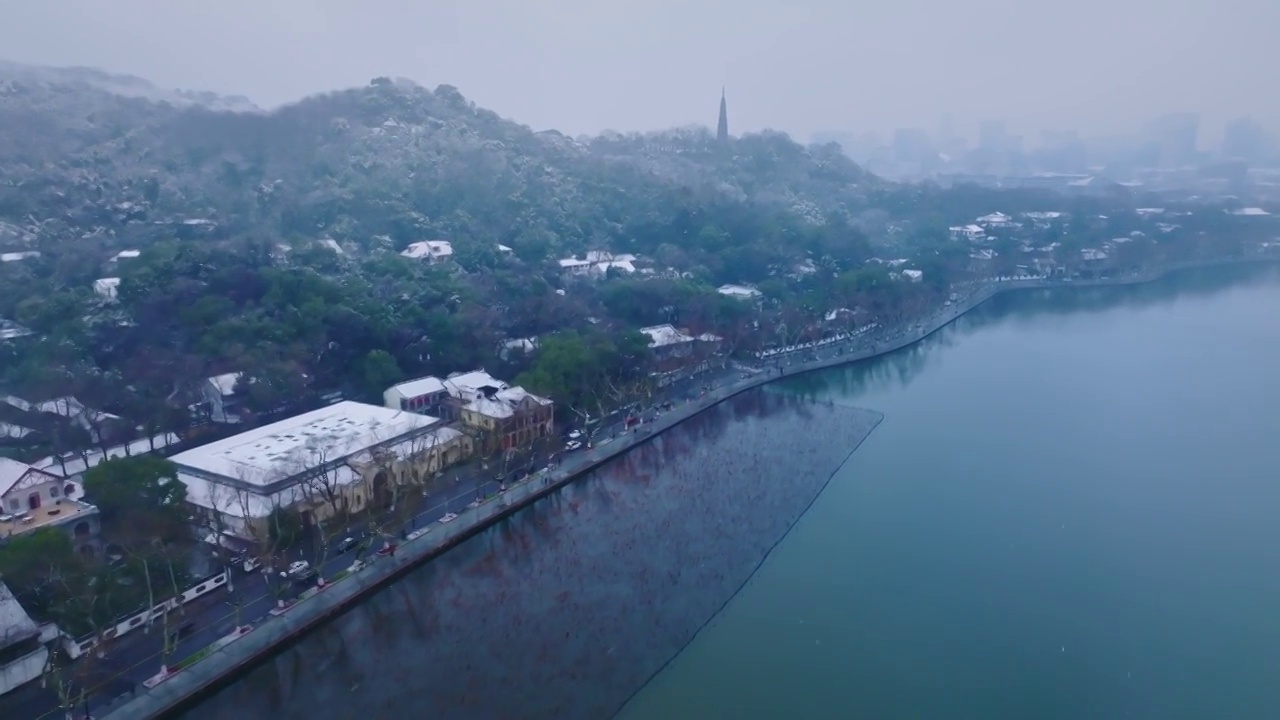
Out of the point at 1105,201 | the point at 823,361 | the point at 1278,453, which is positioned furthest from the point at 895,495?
the point at 1105,201

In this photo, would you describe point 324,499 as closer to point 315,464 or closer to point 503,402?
point 315,464

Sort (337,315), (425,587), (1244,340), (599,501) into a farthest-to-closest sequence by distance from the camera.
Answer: (1244,340), (337,315), (599,501), (425,587)

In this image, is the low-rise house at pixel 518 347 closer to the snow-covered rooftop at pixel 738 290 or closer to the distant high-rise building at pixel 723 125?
the snow-covered rooftop at pixel 738 290

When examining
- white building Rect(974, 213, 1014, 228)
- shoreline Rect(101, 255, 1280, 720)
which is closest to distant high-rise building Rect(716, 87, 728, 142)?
white building Rect(974, 213, 1014, 228)

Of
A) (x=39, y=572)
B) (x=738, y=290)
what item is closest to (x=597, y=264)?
(x=738, y=290)

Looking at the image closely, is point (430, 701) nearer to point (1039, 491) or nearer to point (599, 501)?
point (599, 501)

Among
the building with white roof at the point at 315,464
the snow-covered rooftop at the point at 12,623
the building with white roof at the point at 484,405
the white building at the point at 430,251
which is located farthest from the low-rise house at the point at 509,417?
the white building at the point at 430,251

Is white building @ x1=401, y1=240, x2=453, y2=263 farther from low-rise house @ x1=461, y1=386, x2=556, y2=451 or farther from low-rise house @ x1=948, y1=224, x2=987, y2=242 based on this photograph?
low-rise house @ x1=948, y1=224, x2=987, y2=242

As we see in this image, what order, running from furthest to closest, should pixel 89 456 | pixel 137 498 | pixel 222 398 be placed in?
pixel 222 398
pixel 89 456
pixel 137 498
